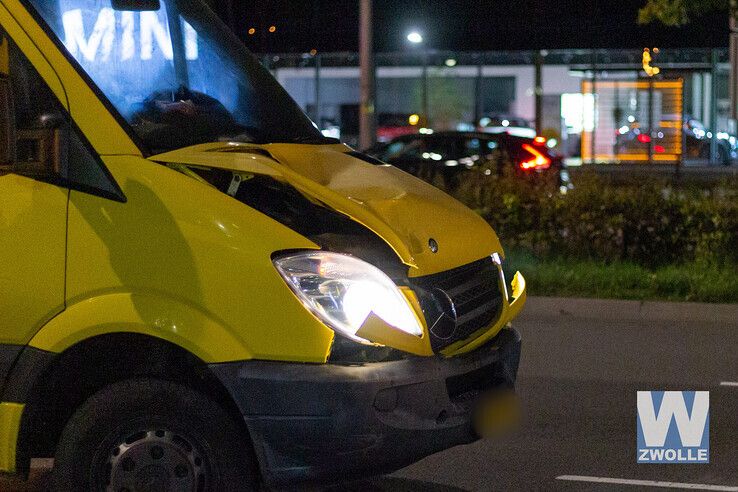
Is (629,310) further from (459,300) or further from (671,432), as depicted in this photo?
(459,300)

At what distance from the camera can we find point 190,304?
14.2 feet

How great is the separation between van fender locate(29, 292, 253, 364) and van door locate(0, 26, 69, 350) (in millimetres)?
182

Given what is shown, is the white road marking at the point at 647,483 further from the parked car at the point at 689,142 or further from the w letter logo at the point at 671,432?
the parked car at the point at 689,142

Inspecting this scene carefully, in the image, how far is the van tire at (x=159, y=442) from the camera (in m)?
4.43

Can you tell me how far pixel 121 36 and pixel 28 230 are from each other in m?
0.96

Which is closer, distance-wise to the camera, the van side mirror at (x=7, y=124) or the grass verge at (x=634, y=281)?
the van side mirror at (x=7, y=124)

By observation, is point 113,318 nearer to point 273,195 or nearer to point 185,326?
point 185,326

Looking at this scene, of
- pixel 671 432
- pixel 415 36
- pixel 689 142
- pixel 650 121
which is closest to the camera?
pixel 671 432

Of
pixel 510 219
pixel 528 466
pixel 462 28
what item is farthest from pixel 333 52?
pixel 528 466

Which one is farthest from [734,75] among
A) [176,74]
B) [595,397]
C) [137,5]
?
[137,5]

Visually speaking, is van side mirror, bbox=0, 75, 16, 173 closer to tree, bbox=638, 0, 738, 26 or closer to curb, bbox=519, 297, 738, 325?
curb, bbox=519, 297, 738, 325

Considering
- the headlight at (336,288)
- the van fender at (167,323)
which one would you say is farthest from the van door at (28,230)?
the headlight at (336,288)

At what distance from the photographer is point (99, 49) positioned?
4.77 meters

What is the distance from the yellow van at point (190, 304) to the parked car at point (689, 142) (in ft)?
99.3
